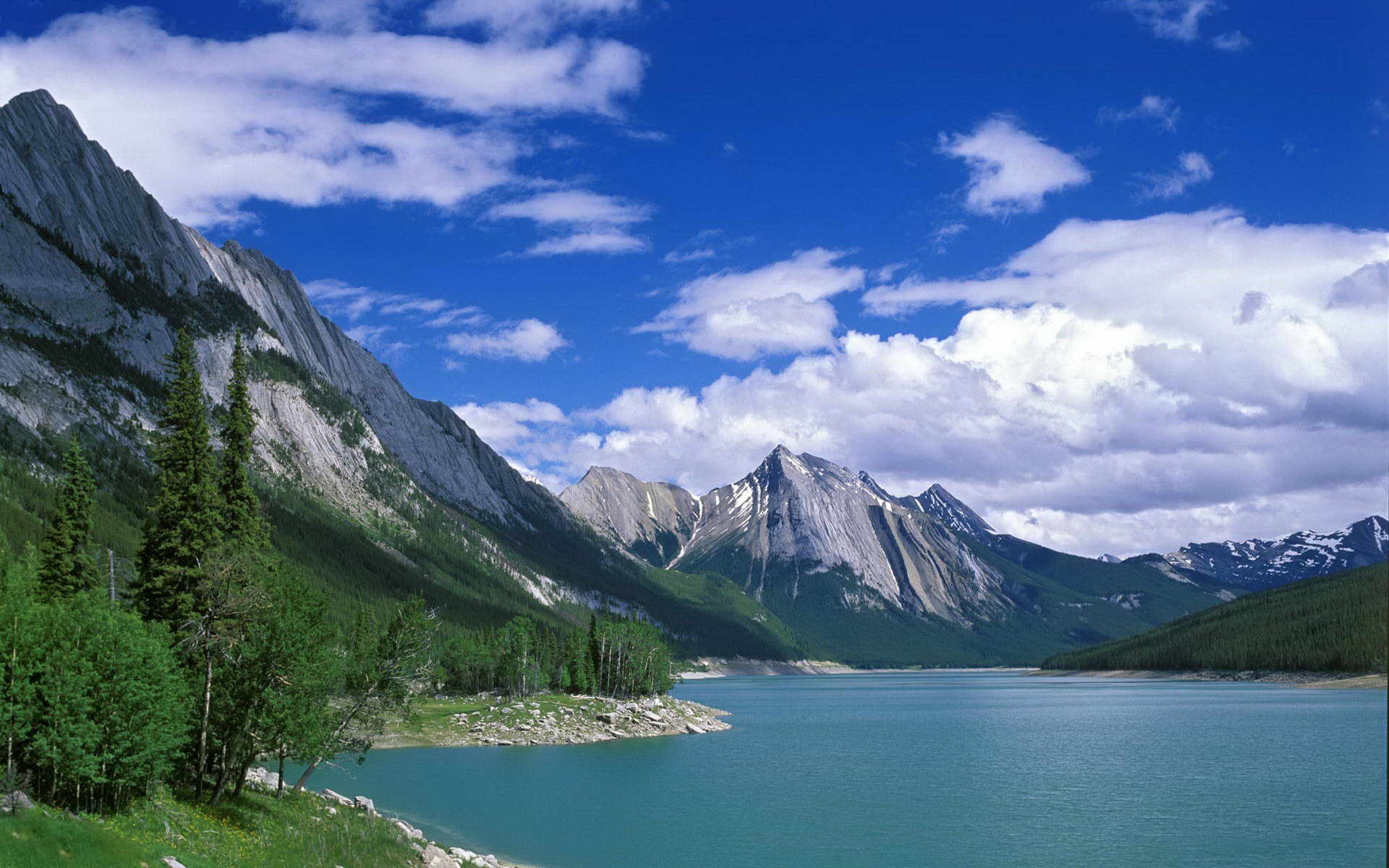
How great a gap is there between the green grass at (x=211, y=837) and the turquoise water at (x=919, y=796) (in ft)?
35.6

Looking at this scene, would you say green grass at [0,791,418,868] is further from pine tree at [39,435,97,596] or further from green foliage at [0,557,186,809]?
pine tree at [39,435,97,596]

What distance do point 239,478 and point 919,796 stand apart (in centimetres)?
5166

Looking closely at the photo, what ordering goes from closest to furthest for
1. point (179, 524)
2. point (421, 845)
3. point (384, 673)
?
1. point (421, 845)
2. point (179, 524)
3. point (384, 673)

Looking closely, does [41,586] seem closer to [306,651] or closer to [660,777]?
[306,651]

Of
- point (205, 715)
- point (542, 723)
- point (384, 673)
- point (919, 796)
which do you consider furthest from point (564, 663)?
point (205, 715)

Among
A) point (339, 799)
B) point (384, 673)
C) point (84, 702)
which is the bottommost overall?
point (339, 799)

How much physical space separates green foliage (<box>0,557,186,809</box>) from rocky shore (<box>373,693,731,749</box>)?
214ft

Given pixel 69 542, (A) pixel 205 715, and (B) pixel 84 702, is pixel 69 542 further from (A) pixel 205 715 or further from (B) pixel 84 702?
(B) pixel 84 702

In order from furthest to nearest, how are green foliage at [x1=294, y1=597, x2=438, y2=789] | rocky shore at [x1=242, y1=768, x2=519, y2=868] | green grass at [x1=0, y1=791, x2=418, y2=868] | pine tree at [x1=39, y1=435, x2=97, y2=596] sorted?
1. pine tree at [x1=39, y1=435, x2=97, y2=596]
2. green foliage at [x1=294, y1=597, x2=438, y2=789]
3. rocky shore at [x1=242, y1=768, x2=519, y2=868]
4. green grass at [x1=0, y1=791, x2=418, y2=868]

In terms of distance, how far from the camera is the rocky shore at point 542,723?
4313 inches

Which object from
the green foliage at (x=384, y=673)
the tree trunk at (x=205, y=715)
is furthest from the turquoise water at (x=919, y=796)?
the tree trunk at (x=205, y=715)

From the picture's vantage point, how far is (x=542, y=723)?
11612 cm

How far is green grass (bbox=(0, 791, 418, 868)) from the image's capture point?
3191 centimetres

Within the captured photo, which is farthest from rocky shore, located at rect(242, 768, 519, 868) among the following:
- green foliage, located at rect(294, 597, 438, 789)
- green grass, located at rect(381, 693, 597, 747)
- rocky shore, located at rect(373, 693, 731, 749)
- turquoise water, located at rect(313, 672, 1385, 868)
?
rocky shore, located at rect(373, 693, 731, 749)
